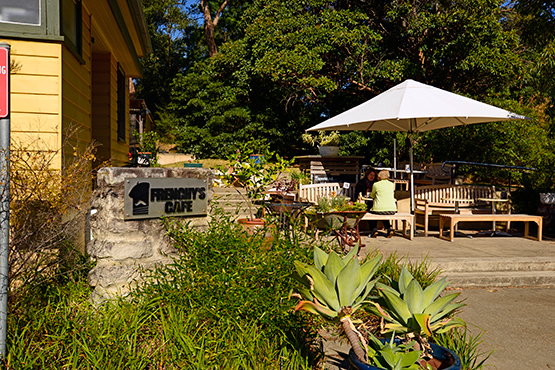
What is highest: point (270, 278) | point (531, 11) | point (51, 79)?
point (531, 11)

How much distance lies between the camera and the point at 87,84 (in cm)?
611

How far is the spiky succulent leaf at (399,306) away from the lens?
2252 millimetres

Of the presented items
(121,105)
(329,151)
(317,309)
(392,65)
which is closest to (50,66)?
(317,309)

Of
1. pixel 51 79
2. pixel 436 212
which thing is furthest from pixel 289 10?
pixel 51 79

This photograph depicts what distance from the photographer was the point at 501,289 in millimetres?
4996

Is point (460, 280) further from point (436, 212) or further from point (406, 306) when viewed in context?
point (436, 212)

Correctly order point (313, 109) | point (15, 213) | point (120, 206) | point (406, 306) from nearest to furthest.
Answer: point (406, 306) → point (15, 213) → point (120, 206) → point (313, 109)

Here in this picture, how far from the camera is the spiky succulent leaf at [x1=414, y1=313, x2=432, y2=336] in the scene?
2.10 metres

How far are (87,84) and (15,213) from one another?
3465 mm

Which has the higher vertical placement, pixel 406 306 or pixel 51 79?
pixel 51 79

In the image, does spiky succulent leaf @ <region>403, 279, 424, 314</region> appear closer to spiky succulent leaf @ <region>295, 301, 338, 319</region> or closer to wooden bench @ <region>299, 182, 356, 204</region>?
spiky succulent leaf @ <region>295, 301, 338, 319</region>

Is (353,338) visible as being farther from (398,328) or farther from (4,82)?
(4,82)

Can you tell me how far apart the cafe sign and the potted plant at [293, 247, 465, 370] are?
192cm

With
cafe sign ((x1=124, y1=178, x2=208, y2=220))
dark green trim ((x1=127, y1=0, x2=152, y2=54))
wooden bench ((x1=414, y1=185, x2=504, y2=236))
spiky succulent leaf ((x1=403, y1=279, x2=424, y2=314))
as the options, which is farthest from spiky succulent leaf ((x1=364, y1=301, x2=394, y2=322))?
dark green trim ((x1=127, y1=0, x2=152, y2=54))
